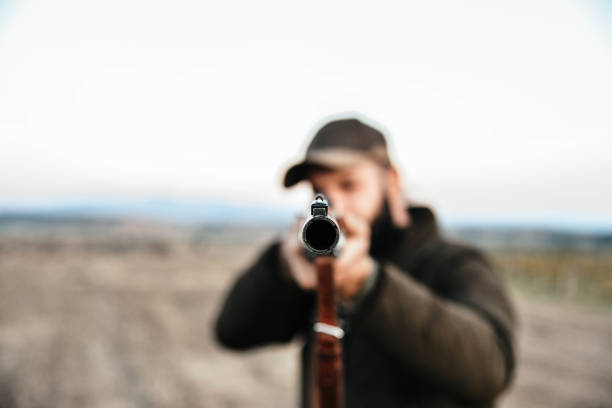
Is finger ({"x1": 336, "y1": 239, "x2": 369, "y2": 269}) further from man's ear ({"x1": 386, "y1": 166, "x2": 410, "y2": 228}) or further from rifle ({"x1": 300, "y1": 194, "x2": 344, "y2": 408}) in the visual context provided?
man's ear ({"x1": 386, "y1": 166, "x2": 410, "y2": 228})

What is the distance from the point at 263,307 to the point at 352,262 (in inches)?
37.5

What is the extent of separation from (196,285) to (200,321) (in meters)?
5.82

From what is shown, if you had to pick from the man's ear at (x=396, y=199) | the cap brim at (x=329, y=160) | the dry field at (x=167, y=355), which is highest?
the cap brim at (x=329, y=160)

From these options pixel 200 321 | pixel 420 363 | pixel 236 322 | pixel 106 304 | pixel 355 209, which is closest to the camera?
pixel 420 363

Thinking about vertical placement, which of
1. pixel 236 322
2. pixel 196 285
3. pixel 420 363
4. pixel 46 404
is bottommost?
pixel 46 404

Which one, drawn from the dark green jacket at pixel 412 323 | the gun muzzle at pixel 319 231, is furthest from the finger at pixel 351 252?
the gun muzzle at pixel 319 231

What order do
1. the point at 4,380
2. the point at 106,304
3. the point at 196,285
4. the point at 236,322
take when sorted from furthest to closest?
the point at 196,285 < the point at 106,304 < the point at 4,380 < the point at 236,322

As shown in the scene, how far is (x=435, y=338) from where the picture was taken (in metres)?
1.71

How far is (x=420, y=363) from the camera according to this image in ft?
5.71

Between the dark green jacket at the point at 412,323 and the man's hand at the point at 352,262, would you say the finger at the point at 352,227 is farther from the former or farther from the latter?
the dark green jacket at the point at 412,323

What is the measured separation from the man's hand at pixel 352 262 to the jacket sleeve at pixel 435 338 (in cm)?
8

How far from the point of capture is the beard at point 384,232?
2.34 meters

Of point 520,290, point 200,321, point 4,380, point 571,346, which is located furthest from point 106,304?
point 520,290

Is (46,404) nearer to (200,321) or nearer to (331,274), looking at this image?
(200,321)
